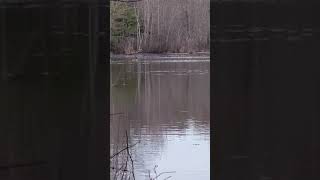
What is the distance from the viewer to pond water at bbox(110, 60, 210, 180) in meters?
8.30

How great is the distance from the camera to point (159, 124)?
38.7 ft

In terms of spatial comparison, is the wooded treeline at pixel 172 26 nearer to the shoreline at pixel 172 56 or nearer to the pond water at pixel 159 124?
the shoreline at pixel 172 56

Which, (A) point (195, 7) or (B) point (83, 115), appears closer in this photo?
(B) point (83, 115)

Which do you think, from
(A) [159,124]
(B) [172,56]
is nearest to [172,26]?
(B) [172,56]

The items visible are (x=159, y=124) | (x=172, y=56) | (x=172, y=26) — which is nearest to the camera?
(x=159, y=124)

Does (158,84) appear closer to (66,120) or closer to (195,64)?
(195,64)

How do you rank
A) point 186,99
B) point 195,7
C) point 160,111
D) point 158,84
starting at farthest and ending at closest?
point 195,7 < point 158,84 < point 186,99 < point 160,111

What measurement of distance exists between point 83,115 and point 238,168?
0.64 m

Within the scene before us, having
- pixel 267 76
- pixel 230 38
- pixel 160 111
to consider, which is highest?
pixel 230 38

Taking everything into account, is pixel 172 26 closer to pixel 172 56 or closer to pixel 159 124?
pixel 172 56

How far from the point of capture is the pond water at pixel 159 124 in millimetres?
8297

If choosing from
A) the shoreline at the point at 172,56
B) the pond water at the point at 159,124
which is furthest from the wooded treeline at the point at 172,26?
the pond water at the point at 159,124

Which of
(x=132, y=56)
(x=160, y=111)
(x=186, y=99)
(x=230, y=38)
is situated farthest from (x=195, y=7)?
(x=230, y=38)

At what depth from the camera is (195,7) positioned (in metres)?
19.7
